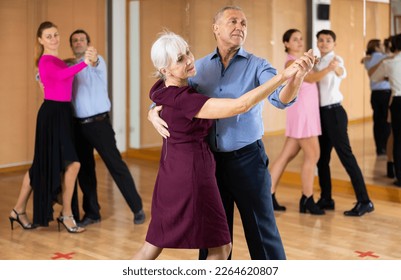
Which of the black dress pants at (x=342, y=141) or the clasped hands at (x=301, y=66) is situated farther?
the black dress pants at (x=342, y=141)

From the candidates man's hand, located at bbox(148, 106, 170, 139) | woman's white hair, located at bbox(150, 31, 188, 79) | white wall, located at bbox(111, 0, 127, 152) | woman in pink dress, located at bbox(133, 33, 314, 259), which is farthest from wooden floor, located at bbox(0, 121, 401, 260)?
white wall, located at bbox(111, 0, 127, 152)

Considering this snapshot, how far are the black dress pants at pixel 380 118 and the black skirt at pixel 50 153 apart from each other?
105 inches

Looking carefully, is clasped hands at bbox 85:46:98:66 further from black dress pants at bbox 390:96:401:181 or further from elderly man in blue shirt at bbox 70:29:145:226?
black dress pants at bbox 390:96:401:181

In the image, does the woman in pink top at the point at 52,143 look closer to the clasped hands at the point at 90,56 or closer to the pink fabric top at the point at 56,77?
the pink fabric top at the point at 56,77

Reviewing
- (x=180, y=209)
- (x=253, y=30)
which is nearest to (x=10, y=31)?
(x=253, y=30)

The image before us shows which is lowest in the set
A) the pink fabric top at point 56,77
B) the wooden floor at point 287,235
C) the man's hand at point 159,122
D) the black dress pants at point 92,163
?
the wooden floor at point 287,235

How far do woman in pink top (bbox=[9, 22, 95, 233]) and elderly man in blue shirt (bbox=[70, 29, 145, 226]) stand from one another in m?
0.12

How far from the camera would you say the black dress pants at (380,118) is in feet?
22.8

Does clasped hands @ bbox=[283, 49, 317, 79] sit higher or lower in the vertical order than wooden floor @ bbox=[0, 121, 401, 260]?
higher

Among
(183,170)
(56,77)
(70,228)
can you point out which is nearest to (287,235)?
(70,228)

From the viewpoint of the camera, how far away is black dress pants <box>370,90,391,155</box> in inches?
273

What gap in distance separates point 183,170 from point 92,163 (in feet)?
8.84

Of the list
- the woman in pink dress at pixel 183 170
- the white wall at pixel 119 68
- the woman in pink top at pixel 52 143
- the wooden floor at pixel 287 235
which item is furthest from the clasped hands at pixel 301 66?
the white wall at pixel 119 68

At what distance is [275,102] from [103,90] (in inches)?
100
